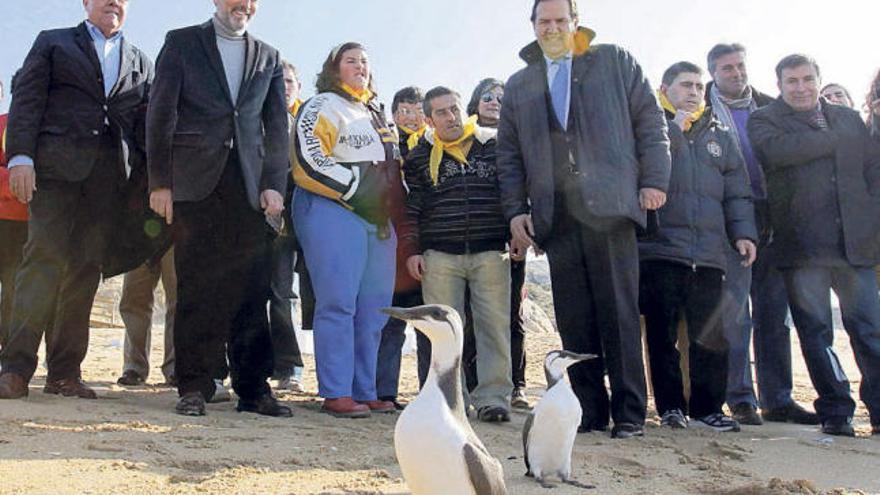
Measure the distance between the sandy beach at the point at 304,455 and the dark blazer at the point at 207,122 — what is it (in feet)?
3.71

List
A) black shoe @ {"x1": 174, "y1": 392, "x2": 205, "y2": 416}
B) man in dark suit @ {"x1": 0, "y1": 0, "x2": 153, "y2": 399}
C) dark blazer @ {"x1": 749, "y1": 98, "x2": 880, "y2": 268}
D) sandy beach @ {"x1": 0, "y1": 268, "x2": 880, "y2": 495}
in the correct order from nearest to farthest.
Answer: sandy beach @ {"x1": 0, "y1": 268, "x2": 880, "y2": 495}
black shoe @ {"x1": 174, "y1": 392, "x2": 205, "y2": 416}
man in dark suit @ {"x1": 0, "y1": 0, "x2": 153, "y2": 399}
dark blazer @ {"x1": 749, "y1": 98, "x2": 880, "y2": 268}

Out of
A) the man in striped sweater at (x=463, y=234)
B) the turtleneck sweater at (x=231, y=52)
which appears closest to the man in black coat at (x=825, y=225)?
the man in striped sweater at (x=463, y=234)

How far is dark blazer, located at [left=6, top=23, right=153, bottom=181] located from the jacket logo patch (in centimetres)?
111

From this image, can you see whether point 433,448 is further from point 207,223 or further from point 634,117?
point 634,117

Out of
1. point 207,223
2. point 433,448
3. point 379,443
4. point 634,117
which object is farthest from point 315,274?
point 433,448

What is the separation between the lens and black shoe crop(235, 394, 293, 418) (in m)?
4.40

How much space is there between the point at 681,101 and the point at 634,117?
33.7 inches

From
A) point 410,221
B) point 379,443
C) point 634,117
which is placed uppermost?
point 634,117

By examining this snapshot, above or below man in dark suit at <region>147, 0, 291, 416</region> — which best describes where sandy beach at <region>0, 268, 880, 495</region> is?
below

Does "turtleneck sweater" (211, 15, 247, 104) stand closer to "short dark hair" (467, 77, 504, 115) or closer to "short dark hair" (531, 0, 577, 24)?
"short dark hair" (531, 0, 577, 24)

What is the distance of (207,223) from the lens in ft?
14.3

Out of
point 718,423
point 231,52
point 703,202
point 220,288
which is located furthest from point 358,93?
point 718,423

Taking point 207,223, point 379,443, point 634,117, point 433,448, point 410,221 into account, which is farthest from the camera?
point 410,221

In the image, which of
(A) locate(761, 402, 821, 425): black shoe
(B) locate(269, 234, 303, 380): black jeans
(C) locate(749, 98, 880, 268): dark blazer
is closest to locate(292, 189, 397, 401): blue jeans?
(B) locate(269, 234, 303, 380): black jeans
